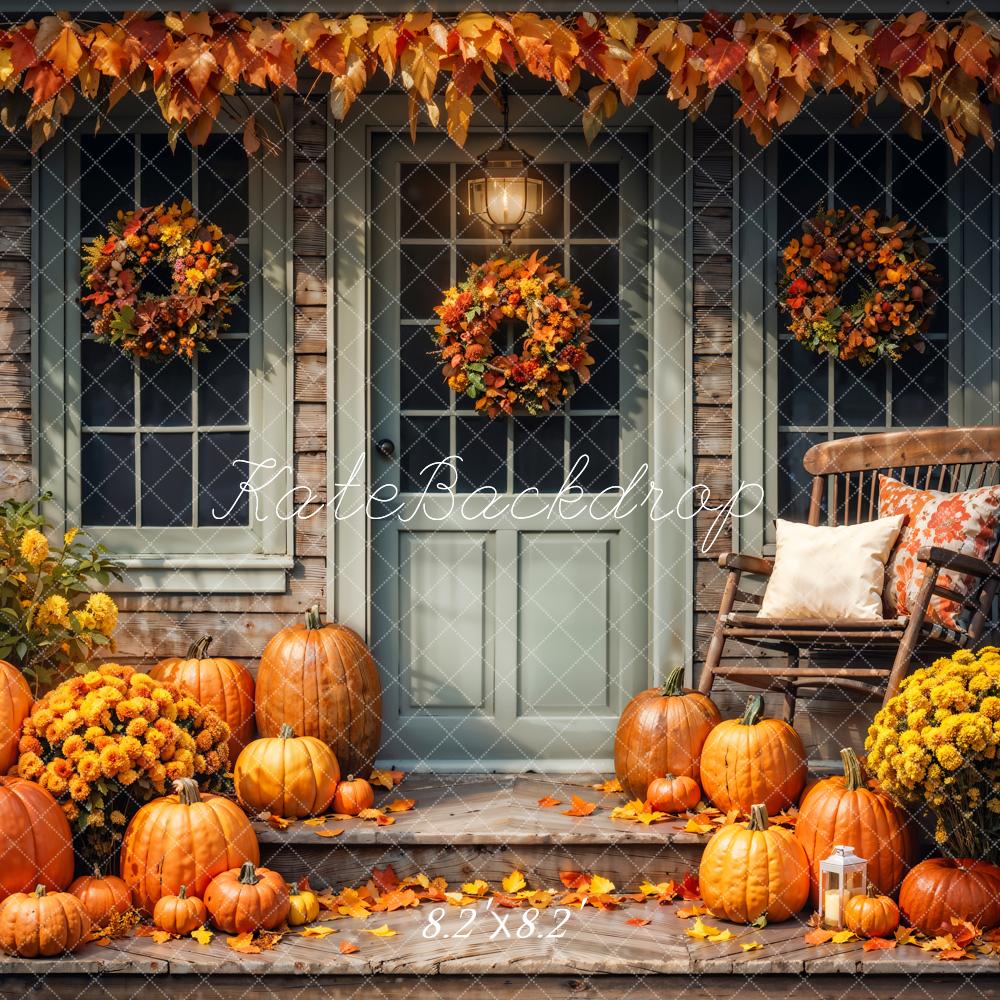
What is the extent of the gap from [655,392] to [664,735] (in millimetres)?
1185

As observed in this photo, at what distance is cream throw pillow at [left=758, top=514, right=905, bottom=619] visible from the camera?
3.90 meters

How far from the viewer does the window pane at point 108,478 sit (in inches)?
178

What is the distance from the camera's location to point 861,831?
11.3ft

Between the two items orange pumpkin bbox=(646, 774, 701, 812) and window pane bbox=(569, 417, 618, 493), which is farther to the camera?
window pane bbox=(569, 417, 618, 493)

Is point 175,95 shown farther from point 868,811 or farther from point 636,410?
point 868,811

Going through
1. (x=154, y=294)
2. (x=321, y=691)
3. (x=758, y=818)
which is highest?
(x=154, y=294)

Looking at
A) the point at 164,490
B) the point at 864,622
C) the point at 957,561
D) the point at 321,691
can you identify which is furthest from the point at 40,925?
the point at 957,561

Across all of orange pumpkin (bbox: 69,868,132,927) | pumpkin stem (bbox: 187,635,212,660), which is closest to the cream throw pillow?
pumpkin stem (bbox: 187,635,212,660)

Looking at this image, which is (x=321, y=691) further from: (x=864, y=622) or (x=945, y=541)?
(x=945, y=541)

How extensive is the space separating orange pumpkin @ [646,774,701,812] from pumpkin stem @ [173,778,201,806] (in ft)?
4.37

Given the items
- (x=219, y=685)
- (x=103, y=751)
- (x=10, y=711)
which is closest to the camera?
(x=103, y=751)

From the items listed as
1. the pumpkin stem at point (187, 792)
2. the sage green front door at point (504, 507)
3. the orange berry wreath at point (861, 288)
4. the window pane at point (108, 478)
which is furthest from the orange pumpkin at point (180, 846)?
the orange berry wreath at point (861, 288)

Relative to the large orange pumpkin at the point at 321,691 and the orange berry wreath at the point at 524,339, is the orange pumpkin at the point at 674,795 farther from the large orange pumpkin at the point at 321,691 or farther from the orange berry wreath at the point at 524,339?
the orange berry wreath at the point at 524,339

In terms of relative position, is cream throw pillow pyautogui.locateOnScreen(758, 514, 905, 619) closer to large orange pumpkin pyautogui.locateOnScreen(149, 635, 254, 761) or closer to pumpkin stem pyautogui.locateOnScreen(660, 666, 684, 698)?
pumpkin stem pyautogui.locateOnScreen(660, 666, 684, 698)
